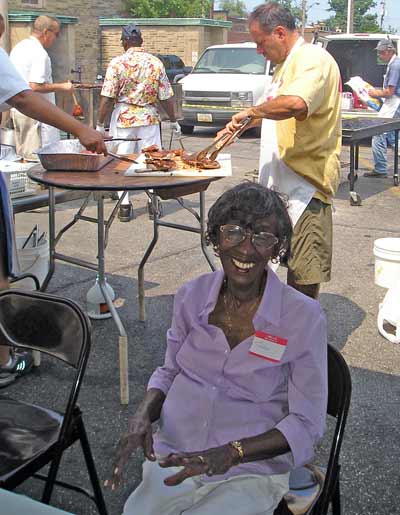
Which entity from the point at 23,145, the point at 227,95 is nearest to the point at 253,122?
the point at 23,145

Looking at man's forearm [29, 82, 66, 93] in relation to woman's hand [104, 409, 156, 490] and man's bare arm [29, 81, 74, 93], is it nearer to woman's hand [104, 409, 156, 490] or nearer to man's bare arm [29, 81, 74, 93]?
man's bare arm [29, 81, 74, 93]

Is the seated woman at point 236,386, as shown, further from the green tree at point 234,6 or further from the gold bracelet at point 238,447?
the green tree at point 234,6

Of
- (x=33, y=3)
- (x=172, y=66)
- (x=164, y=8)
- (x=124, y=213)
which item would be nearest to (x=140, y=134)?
(x=124, y=213)

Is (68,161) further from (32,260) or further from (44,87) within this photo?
(44,87)

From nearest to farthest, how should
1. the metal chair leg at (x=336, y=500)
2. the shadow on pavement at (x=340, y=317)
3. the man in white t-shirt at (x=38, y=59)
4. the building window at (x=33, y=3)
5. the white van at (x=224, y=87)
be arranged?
the metal chair leg at (x=336, y=500)
the shadow on pavement at (x=340, y=317)
the man in white t-shirt at (x=38, y=59)
the white van at (x=224, y=87)
the building window at (x=33, y=3)

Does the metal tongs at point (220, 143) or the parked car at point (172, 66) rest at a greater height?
the parked car at point (172, 66)

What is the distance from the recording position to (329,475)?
1.85 m

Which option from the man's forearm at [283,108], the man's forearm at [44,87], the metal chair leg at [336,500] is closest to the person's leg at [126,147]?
the man's forearm at [44,87]

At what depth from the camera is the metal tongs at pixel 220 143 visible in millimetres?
3473

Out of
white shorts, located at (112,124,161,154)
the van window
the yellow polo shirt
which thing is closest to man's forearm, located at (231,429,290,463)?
the yellow polo shirt

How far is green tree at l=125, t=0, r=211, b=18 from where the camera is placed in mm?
38344

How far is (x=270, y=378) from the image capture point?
76.1 inches

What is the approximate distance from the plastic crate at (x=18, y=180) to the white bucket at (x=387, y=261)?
2367 millimetres

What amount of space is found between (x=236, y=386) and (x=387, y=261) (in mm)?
2935
